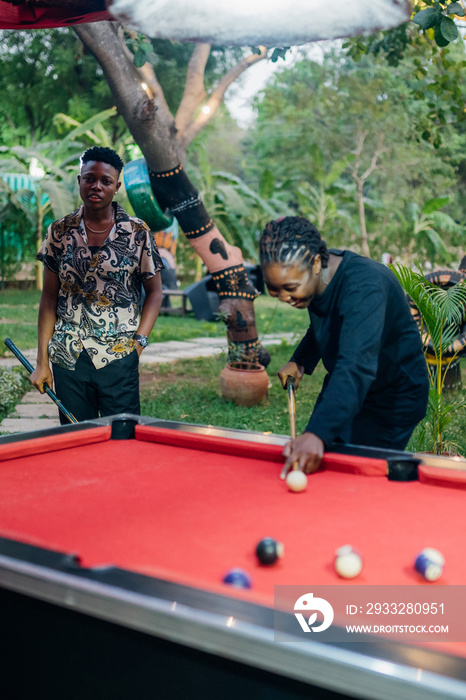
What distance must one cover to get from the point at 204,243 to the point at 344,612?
563 cm

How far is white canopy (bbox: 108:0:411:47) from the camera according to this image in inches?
159

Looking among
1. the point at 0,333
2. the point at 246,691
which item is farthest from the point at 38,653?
the point at 0,333

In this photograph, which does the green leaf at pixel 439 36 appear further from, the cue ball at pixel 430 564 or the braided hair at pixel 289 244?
the cue ball at pixel 430 564

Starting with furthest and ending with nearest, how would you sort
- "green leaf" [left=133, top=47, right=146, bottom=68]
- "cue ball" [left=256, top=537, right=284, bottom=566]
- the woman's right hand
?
1. "green leaf" [left=133, top=47, right=146, bottom=68]
2. the woman's right hand
3. "cue ball" [left=256, top=537, right=284, bottom=566]

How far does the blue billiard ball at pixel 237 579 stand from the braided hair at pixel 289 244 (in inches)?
49.7

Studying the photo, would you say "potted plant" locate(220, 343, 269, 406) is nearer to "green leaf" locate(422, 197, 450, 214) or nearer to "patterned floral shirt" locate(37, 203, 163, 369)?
"patterned floral shirt" locate(37, 203, 163, 369)

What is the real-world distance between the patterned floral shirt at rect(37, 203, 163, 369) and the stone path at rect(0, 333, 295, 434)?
472 millimetres

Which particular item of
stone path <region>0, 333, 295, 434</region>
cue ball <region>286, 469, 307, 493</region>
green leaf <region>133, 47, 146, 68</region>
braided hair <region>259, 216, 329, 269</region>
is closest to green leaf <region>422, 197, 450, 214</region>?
stone path <region>0, 333, 295, 434</region>

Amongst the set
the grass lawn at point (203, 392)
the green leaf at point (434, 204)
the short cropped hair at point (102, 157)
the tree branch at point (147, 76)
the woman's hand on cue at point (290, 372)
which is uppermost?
the green leaf at point (434, 204)

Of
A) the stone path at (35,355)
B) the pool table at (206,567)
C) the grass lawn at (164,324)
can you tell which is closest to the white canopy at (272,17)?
the stone path at (35,355)

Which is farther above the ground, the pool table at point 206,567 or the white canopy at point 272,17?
the white canopy at point 272,17

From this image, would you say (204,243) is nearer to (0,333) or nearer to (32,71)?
(0,333)

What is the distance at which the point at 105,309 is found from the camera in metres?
3.62

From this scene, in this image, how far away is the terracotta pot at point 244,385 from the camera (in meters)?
6.89
